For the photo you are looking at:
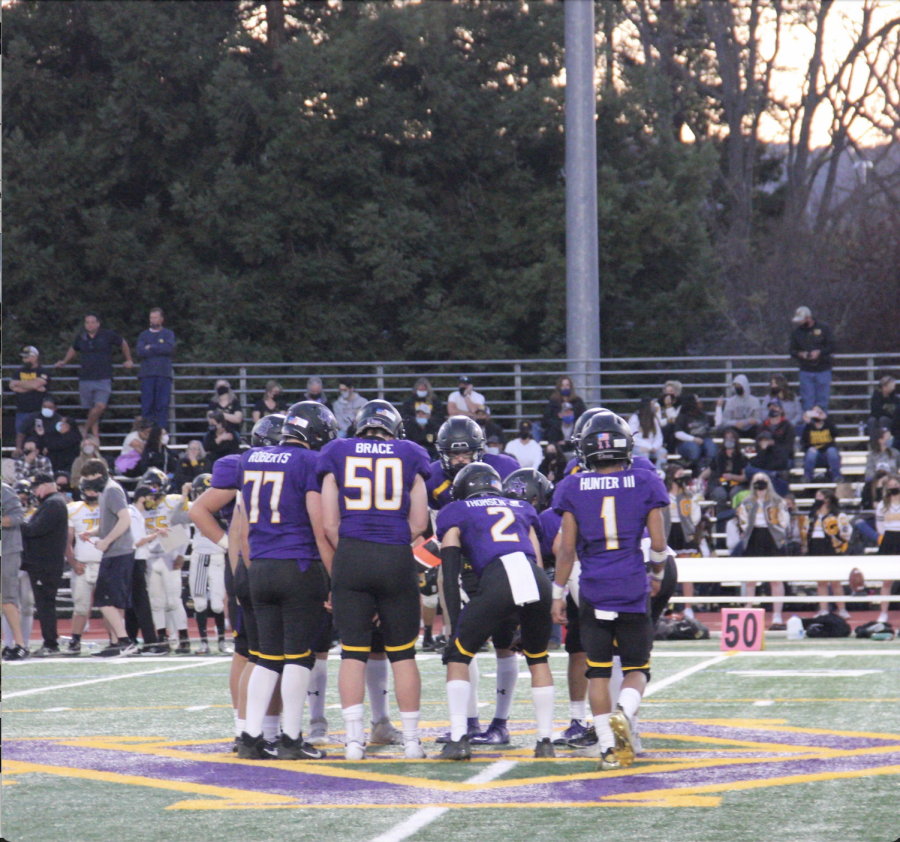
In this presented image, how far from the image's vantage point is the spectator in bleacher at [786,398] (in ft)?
67.8

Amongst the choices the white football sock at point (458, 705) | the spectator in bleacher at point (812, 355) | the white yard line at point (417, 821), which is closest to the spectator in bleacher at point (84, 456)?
the spectator in bleacher at point (812, 355)

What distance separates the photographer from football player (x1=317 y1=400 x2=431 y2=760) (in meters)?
7.62

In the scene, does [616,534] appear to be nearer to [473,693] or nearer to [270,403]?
[473,693]

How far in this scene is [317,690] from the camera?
8.54 m

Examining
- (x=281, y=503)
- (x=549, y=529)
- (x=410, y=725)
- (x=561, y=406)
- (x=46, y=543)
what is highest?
(x=561, y=406)

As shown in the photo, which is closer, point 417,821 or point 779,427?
point 417,821

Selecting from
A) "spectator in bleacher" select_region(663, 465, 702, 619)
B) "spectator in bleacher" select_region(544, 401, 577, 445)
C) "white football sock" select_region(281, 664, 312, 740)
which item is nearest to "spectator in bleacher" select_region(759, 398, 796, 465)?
"spectator in bleacher" select_region(663, 465, 702, 619)

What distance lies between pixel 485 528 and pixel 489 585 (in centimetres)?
31

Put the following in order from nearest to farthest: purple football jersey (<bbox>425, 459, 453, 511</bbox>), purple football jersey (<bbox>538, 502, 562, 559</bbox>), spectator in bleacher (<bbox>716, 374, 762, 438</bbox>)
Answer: purple football jersey (<bbox>538, 502, 562, 559</bbox>), purple football jersey (<bbox>425, 459, 453, 511</bbox>), spectator in bleacher (<bbox>716, 374, 762, 438</bbox>)

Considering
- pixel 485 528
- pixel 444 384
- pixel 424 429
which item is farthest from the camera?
pixel 444 384

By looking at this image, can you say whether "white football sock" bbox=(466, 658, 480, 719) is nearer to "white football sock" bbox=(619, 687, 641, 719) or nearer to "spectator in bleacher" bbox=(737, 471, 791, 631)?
"white football sock" bbox=(619, 687, 641, 719)

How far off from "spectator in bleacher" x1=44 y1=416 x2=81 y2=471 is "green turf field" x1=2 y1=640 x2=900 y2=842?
9711 mm

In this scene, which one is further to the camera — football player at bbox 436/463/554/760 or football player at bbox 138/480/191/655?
football player at bbox 138/480/191/655

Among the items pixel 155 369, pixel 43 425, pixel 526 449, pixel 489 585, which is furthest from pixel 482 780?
pixel 155 369
